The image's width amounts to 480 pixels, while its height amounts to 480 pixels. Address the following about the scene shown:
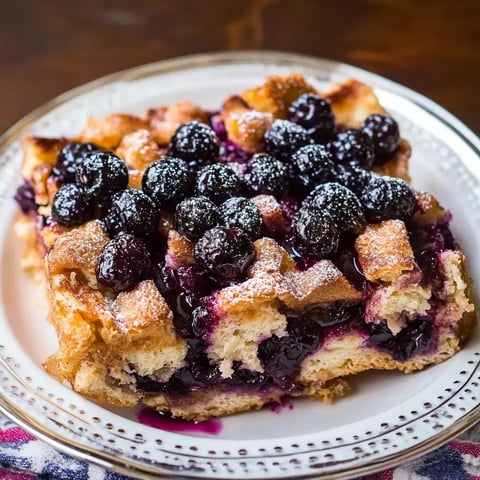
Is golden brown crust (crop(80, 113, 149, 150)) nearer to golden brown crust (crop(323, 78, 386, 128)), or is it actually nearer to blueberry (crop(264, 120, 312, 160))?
blueberry (crop(264, 120, 312, 160))

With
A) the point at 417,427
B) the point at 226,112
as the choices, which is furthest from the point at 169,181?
the point at 417,427

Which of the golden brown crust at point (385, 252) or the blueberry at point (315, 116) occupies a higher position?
the blueberry at point (315, 116)

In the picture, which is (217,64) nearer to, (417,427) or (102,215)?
(102,215)

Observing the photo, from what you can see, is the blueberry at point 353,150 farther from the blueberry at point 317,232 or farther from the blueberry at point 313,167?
the blueberry at point 317,232

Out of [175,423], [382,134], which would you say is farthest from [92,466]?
[382,134]

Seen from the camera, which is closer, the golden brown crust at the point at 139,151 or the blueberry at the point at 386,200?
the blueberry at the point at 386,200

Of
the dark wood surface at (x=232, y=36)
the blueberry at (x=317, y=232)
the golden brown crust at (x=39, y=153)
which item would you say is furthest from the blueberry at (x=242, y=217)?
the dark wood surface at (x=232, y=36)

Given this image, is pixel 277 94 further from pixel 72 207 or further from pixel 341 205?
pixel 72 207
